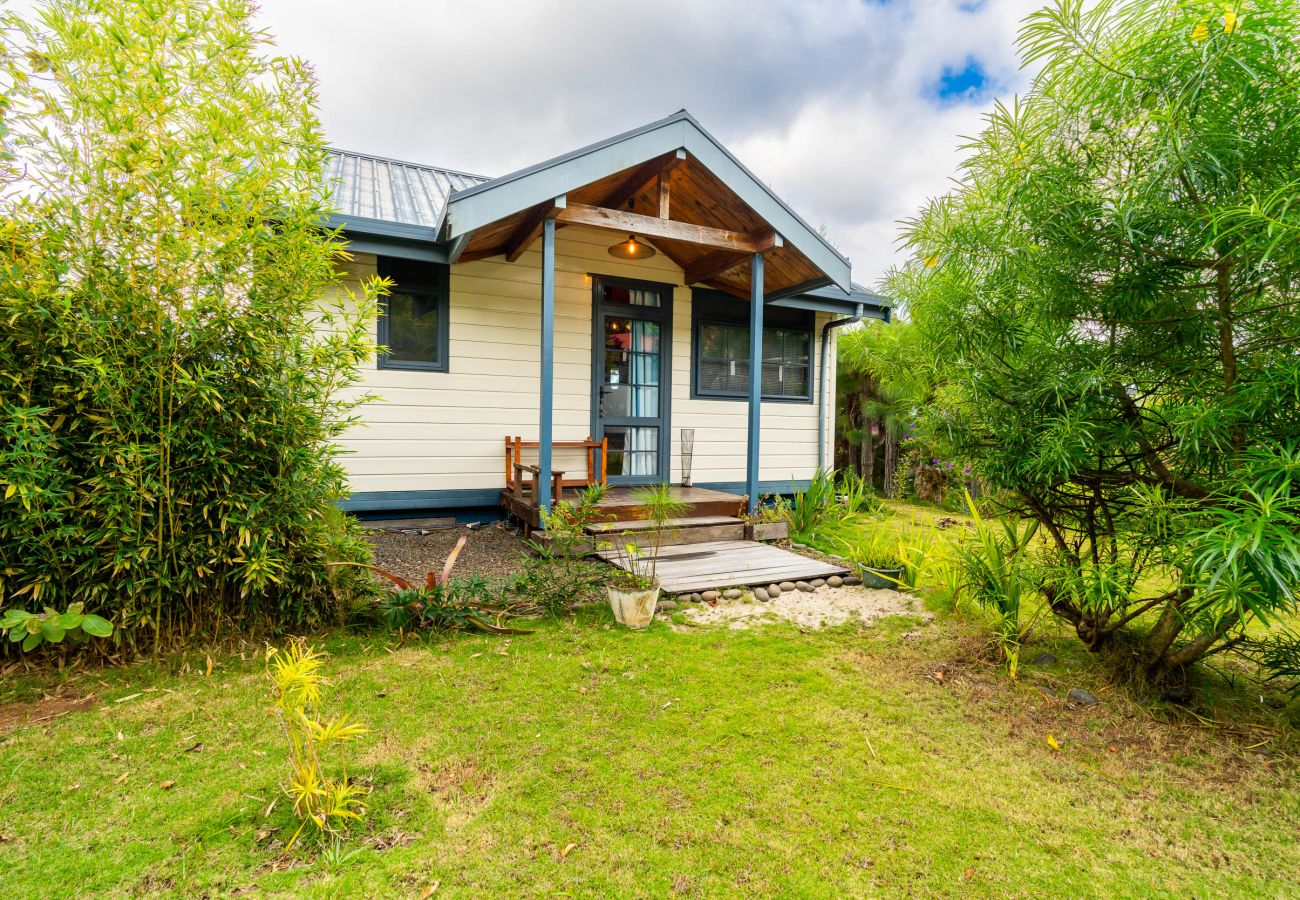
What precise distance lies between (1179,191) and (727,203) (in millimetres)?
3991

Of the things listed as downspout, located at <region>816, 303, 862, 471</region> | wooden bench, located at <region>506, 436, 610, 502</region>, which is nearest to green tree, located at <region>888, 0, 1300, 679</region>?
wooden bench, located at <region>506, 436, 610, 502</region>

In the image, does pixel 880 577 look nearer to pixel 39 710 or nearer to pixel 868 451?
pixel 39 710

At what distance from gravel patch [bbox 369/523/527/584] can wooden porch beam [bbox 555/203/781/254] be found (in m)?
2.84

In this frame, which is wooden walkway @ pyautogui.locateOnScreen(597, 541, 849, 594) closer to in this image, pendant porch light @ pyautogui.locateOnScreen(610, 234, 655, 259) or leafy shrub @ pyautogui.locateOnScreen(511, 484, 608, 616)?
leafy shrub @ pyautogui.locateOnScreen(511, 484, 608, 616)

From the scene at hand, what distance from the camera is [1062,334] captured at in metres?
2.42

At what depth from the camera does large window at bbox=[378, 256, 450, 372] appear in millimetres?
5559

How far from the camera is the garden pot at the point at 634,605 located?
339 centimetres

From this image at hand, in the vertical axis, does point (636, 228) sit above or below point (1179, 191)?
above

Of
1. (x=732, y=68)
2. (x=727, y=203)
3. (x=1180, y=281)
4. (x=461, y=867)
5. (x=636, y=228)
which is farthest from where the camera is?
(x=732, y=68)

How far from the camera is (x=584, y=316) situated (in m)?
6.36

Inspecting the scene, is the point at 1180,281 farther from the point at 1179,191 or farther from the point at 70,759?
the point at 70,759

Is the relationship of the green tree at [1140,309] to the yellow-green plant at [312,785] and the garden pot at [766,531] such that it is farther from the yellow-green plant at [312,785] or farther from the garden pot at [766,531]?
the garden pot at [766,531]

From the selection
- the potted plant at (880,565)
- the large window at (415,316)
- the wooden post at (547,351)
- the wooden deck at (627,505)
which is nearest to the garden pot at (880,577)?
the potted plant at (880,565)

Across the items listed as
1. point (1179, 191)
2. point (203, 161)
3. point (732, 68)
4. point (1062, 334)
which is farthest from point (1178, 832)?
point (732, 68)
